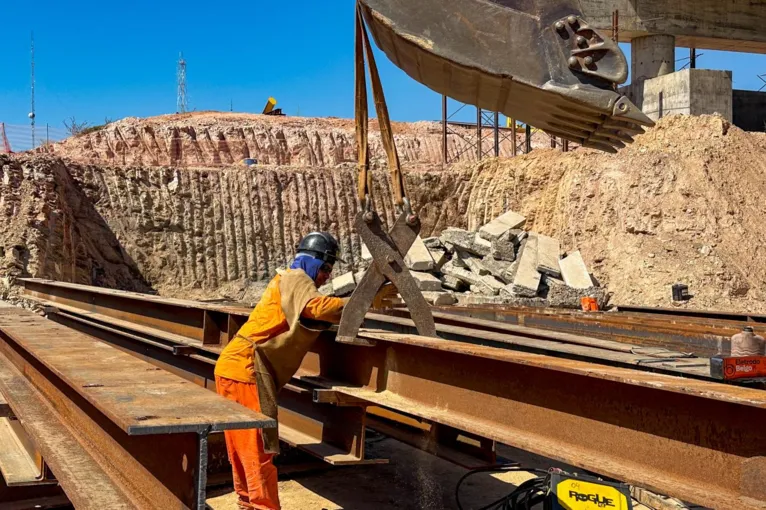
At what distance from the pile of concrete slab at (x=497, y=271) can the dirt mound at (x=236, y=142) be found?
1203 cm

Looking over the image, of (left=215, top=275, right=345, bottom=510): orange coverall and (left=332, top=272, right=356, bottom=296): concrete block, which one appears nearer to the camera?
(left=215, top=275, right=345, bottom=510): orange coverall

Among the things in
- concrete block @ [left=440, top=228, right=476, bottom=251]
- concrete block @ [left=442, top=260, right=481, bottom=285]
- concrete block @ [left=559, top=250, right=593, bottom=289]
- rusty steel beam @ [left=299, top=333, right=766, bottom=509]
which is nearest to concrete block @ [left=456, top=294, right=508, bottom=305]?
concrete block @ [left=442, top=260, right=481, bottom=285]

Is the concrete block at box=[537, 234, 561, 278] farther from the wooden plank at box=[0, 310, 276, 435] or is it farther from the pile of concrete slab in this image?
the wooden plank at box=[0, 310, 276, 435]

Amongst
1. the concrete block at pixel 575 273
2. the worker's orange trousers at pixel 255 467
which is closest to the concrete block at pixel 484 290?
the concrete block at pixel 575 273

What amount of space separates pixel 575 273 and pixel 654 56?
1006cm

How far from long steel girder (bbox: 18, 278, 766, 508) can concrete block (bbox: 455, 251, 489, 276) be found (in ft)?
38.3

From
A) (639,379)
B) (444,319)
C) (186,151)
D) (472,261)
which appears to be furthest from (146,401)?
(186,151)

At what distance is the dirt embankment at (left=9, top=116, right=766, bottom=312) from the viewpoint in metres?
16.3

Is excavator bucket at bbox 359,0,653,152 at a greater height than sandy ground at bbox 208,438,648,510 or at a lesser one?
greater

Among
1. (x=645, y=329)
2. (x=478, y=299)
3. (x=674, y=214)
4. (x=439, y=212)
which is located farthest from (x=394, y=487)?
(x=439, y=212)

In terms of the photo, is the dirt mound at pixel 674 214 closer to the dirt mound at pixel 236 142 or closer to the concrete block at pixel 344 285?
the concrete block at pixel 344 285

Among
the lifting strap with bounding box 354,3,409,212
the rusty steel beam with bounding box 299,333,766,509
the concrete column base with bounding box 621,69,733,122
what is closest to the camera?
the rusty steel beam with bounding box 299,333,766,509

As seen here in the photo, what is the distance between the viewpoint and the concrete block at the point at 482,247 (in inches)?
658

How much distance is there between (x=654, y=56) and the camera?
2231 centimetres
